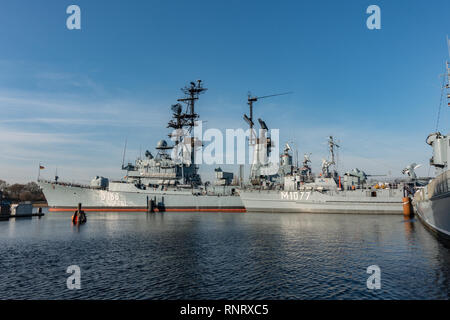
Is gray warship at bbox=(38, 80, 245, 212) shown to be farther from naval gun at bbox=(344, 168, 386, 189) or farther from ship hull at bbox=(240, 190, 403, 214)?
naval gun at bbox=(344, 168, 386, 189)

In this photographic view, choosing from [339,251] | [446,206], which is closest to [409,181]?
[446,206]

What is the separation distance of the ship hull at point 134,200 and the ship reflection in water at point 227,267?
114 feet

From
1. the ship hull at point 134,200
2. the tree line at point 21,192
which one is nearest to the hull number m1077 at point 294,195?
the ship hull at point 134,200

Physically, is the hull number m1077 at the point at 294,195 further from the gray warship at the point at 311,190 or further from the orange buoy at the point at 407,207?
the orange buoy at the point at 407,207

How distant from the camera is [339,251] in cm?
1847

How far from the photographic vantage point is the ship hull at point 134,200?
5884 cm

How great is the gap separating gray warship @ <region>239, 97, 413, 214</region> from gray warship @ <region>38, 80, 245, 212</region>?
7084mm

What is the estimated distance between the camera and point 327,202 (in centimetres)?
4891

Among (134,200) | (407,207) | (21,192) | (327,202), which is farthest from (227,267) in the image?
(21,192)

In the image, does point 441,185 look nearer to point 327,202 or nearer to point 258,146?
point 327,202

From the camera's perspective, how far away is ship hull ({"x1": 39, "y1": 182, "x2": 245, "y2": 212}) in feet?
193

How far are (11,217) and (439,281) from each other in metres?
60.8

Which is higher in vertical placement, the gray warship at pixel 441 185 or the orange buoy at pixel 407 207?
the gray warship at pixel 441 185

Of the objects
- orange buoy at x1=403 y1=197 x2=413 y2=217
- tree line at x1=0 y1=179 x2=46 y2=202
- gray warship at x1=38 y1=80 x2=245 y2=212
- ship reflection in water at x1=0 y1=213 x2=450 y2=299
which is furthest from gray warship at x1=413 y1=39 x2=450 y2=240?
tree line at x1=0 y1=179 x2=46 y2=202
